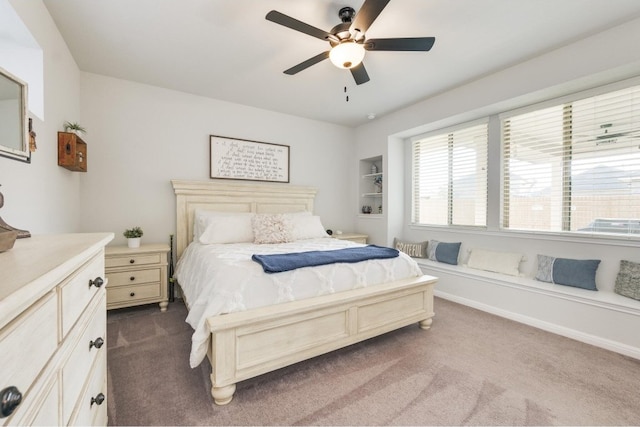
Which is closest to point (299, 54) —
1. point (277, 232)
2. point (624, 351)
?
point (277, 232)

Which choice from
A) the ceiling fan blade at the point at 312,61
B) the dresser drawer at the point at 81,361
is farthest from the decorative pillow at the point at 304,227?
the dresser drawer at the point at 81,361

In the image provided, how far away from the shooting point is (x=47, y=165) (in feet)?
6.80

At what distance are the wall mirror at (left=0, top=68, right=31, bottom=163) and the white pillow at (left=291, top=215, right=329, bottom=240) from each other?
2.34 meters

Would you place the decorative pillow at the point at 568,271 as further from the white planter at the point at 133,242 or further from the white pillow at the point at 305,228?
the white planter at the point at 133,242

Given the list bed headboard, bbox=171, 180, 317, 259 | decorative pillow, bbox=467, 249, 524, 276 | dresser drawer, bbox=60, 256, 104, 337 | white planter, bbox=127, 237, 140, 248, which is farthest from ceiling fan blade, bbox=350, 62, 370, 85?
white planter, bbox=127, 237, 140, 248

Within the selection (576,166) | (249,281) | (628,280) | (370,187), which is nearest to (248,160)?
(370,187)

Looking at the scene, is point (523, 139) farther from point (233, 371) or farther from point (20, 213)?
point (20, 213)

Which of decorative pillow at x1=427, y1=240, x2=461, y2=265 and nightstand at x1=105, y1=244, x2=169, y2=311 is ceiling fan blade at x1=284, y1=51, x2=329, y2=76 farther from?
decorative pillow at x1=427, y1=240, x2=461, y2=265

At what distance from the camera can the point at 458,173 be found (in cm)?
372

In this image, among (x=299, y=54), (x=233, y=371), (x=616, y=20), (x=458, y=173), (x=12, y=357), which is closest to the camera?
(x=12, y=357)

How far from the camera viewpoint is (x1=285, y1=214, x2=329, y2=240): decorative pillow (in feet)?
11.3

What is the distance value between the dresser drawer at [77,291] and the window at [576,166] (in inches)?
148

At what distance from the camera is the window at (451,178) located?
3475 millimetres

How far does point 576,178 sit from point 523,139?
66cm
